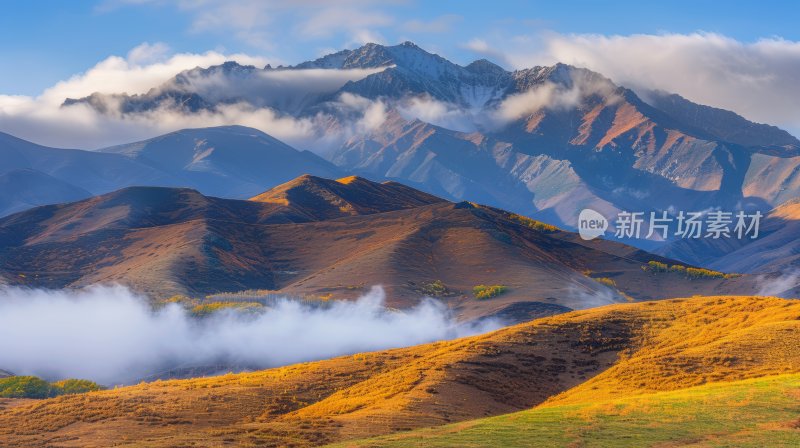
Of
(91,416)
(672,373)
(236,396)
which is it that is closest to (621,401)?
(672,373)

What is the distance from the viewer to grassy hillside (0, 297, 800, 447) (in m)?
64.9

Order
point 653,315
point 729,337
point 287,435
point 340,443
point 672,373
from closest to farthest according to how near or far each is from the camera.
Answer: point 340,443 < point 287,435 < point 672,373 < point 729,337 < point 653,315

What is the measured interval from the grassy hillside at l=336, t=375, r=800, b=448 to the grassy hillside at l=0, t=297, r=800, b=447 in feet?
17.1

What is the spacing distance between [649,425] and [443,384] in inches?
961

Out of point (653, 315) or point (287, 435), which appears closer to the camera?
point (287, 435)

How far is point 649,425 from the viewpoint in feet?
179

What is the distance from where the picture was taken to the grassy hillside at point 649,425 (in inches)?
2016

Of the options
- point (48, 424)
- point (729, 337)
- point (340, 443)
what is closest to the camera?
point (340, 443)

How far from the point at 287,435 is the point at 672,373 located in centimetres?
3216

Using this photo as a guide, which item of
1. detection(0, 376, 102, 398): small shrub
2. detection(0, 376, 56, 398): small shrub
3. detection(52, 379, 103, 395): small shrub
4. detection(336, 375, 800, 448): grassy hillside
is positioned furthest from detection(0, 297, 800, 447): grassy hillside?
detection(52, 379, 103, 395): small shrub

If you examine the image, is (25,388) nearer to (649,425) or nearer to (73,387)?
(73,387)

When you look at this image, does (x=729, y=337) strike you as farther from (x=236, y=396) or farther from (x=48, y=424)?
(x=48, y=424)

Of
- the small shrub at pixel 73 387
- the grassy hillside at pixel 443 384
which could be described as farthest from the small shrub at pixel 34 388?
the grassy hillside at pixel 443 384

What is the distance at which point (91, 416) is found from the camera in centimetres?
7231
